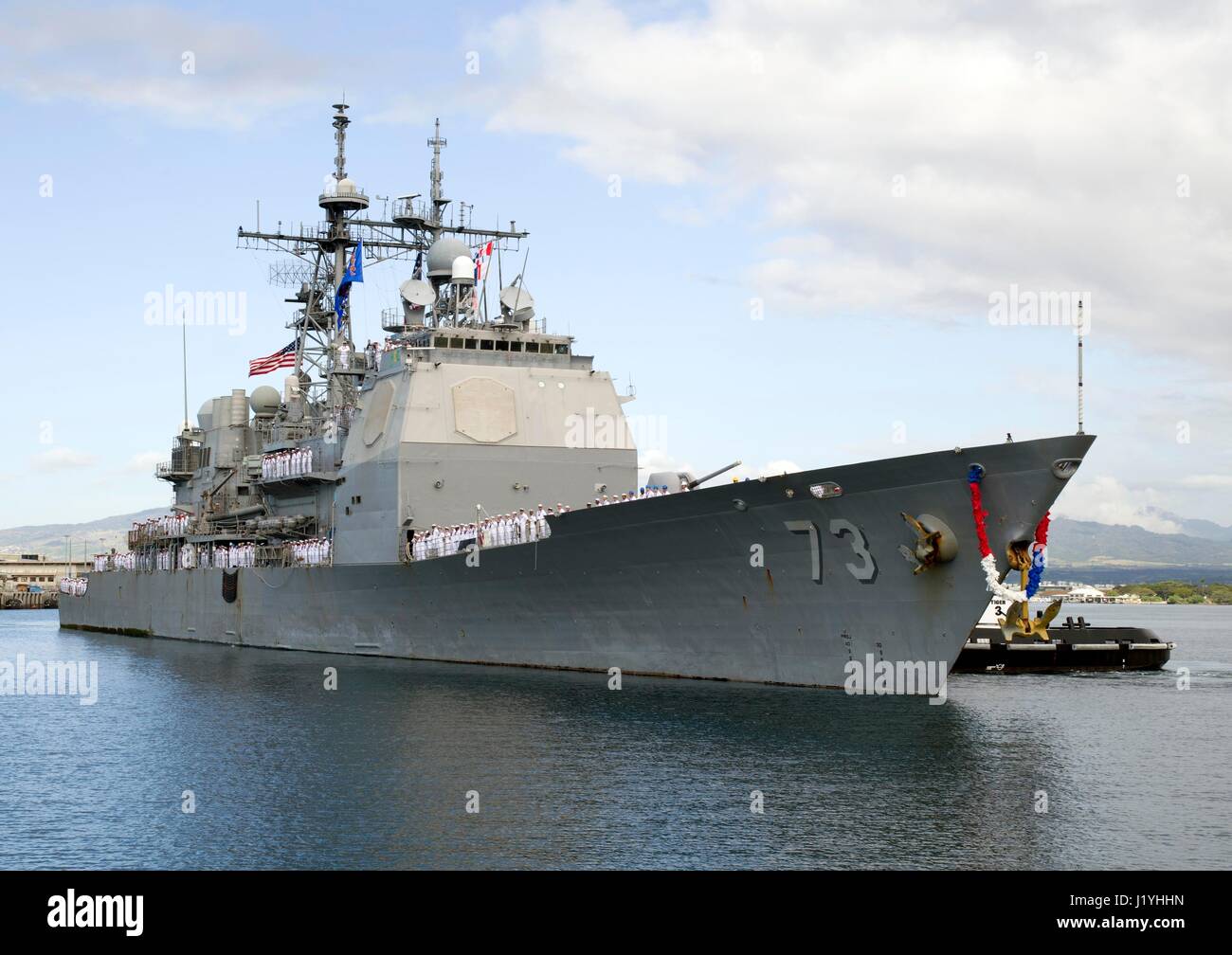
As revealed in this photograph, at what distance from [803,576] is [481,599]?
23.2ft

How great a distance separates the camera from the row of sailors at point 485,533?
2198cm

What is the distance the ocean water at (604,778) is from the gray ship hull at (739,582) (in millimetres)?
684

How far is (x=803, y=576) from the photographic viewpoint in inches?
714

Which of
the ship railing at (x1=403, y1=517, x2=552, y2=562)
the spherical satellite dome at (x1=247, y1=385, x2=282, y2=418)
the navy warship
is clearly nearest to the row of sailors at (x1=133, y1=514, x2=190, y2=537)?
the navy warship

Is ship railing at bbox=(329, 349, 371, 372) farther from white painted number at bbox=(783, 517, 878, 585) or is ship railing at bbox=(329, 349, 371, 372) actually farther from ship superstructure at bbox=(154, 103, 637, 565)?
white painted number at bbox=(783, 517, 878, 585)

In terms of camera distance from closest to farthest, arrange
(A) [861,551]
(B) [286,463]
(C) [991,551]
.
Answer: (C) [991,551], (A) [861,551], (B) [286,463]

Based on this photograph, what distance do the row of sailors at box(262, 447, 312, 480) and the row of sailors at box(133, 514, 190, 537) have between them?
6.35 meters

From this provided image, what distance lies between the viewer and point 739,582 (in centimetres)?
1892

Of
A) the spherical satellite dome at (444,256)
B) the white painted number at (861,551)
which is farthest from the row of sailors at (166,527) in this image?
the white painted number at (861,551)

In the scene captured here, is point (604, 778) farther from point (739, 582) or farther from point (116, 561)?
point (116, 561)

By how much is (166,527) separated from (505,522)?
19.0 meters

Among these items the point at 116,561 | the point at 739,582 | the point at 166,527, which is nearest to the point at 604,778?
the point at 739,582
